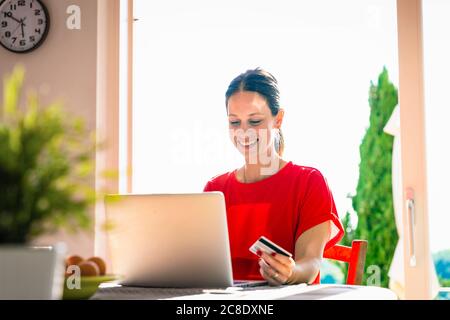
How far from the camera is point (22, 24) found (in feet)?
11.5

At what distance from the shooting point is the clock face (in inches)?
137

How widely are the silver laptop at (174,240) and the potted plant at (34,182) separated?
0.71 metres

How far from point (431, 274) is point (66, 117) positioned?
2.50 metres

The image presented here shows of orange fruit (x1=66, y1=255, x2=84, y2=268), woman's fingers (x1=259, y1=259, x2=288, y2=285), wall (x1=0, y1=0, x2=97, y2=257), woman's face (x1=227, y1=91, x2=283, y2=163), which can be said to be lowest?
woman's fingers (x1=259, y1=259, x2=288, y2=285)

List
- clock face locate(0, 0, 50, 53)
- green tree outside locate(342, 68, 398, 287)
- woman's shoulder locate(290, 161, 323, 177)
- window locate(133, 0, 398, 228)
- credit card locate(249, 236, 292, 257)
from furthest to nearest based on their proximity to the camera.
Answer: green tree outside locate(342, 68, 398, 287) → clock face locate(0, 0, 50, 53) → window locate(133, 0, 398, 228) → woman's shoulder locate(290, 161, 323, 177) → credit card locate(249, 236, 292, 257)

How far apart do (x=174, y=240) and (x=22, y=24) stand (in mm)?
2169

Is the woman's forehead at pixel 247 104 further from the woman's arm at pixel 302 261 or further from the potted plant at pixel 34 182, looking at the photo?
the potted plant at pixel 34 182

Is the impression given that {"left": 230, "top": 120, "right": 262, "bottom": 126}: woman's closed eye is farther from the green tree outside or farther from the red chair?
the green tree outside

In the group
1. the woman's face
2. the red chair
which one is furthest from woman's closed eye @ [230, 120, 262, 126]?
the red chair

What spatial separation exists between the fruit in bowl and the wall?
72.8 inches

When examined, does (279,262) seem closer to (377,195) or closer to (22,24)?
(377,195)

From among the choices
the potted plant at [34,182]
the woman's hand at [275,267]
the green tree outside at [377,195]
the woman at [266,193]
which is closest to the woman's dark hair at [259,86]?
the woman at [266,193]

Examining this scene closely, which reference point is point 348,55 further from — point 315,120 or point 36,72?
point 36,72
